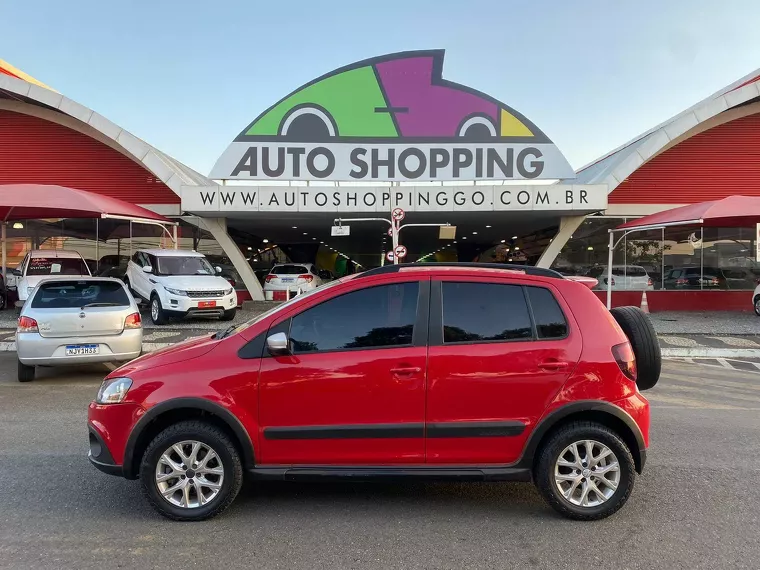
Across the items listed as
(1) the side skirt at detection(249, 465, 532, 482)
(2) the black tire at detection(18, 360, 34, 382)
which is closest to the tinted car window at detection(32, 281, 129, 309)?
(2) the black tire at detection(18, 360, 34, 382)

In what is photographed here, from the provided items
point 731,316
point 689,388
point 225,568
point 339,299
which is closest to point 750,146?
point 731,316

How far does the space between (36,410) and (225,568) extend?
14.9 feet

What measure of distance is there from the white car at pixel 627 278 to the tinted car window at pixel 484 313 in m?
16.3

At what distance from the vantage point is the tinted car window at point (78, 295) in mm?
7414

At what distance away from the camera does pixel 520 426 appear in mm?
3445

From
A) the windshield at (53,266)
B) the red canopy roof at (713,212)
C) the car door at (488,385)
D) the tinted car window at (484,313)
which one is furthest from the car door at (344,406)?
the windshield at (53,266)

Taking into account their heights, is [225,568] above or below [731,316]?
below

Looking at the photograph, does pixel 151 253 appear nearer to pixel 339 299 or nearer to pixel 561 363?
pixel 339 299

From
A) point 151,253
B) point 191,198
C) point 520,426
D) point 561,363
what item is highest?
point 191,198

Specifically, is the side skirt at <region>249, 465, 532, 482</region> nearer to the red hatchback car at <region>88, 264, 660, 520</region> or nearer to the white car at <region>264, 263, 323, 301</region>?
the red hatchback car at <region>88, 264, 660, 520</region>

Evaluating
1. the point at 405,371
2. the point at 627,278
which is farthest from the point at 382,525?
the point at 627,278

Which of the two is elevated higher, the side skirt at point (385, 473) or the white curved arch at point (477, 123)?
the white curved arch at point (477, 123)

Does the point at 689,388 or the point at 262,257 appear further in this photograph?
the point at 262,257

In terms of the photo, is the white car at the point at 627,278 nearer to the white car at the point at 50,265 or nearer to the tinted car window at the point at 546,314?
the tinted car window at the point at 546,314
